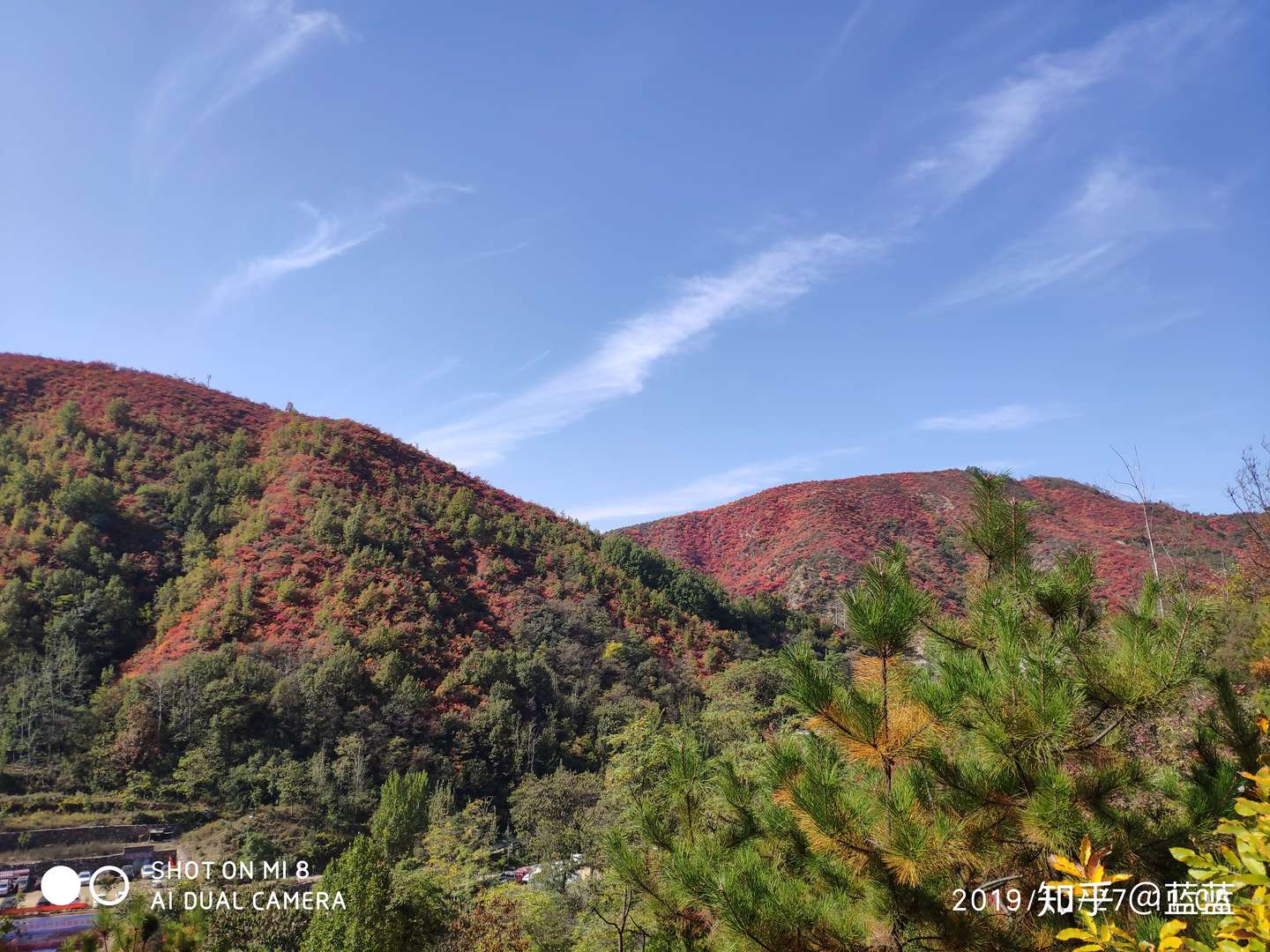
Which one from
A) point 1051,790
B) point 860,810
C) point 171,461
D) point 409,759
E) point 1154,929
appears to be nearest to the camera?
point 1154,929

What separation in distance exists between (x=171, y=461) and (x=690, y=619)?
2815cm

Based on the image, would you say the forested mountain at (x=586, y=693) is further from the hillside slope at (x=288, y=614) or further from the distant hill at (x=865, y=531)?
the distant hill at (x=865, y=531)

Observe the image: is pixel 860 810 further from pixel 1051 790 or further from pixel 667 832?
pixel 667 832

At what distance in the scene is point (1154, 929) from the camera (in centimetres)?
204

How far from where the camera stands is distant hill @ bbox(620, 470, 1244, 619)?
3825 cm

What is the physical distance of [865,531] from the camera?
1853 inches

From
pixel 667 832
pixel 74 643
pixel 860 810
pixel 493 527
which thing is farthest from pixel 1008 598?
pixel 493 527

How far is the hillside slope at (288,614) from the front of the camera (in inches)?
762

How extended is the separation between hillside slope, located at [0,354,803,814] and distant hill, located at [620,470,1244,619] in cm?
861

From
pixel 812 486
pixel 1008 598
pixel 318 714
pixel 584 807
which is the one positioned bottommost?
pixel 584 807

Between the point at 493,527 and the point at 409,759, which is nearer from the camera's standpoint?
the point at 409,759

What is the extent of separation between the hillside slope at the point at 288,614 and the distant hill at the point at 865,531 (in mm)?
8605

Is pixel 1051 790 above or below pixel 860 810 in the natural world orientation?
above

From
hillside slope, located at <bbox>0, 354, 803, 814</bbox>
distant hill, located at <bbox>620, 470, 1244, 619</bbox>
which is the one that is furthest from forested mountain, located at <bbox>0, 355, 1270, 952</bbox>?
distant hill, located at <bbox>620, 470, 1244, 619</bbox>
